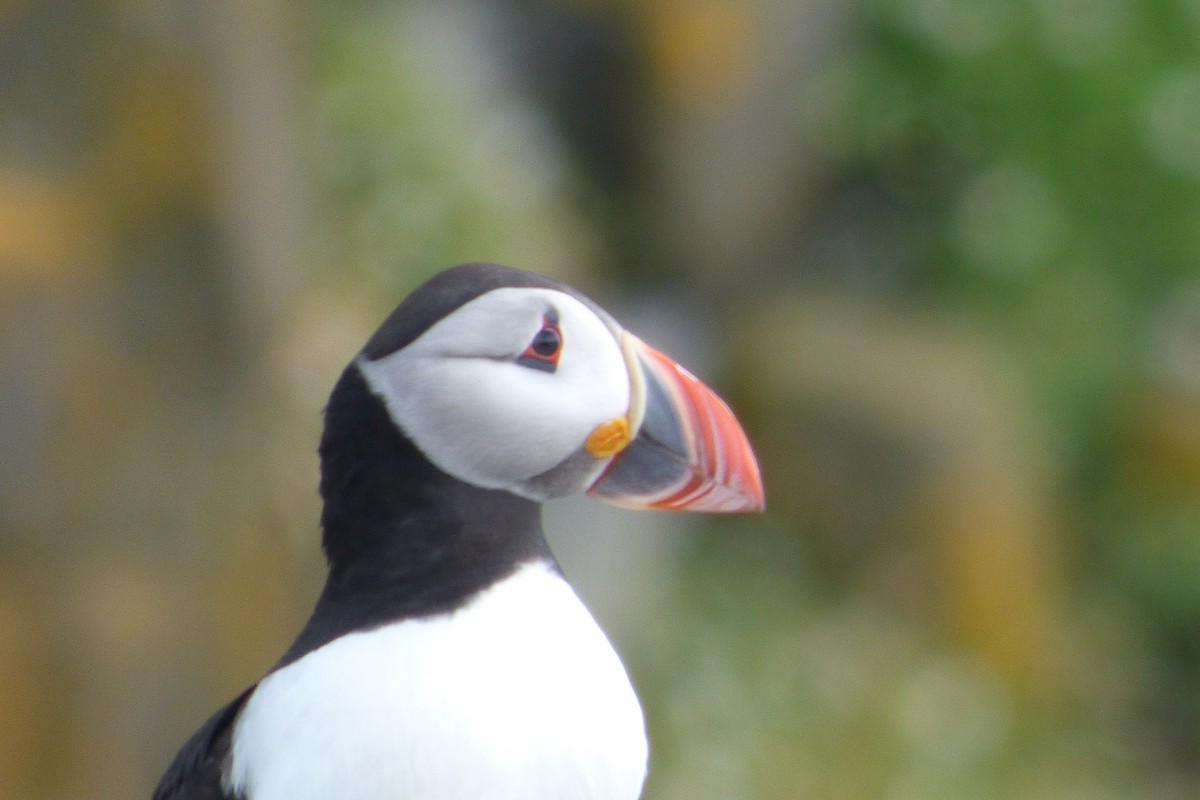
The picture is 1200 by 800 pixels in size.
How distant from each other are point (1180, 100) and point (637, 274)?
184 centimetres

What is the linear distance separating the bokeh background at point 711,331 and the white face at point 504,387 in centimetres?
132

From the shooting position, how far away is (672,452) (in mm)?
1277

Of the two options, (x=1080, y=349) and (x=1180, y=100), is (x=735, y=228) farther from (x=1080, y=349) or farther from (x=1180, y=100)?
(x=1180, y=100)

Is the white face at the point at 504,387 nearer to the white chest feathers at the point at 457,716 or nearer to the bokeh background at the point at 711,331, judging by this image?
the white chest feathers at the point at 457,716

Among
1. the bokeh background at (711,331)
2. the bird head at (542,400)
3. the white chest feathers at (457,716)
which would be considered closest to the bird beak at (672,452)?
the bird head at (542,400)

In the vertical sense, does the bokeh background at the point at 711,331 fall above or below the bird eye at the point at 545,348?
below

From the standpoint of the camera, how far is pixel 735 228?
478 centimetres

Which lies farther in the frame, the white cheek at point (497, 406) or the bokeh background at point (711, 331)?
the bokeh background at point (711, 331)

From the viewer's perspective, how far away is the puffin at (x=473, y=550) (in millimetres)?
1175

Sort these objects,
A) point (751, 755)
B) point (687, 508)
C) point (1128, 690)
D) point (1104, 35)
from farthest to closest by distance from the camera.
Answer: point (1104, 35) < point (1128, 690) < point (751, 755) < point (687, 508)

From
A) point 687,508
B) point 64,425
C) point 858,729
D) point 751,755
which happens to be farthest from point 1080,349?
point 687,508

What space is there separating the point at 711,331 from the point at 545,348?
349 cm

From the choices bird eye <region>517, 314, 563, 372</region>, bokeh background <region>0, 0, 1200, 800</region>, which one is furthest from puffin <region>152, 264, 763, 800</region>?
bokeh background <region>0, 0, 1200, 800</region>

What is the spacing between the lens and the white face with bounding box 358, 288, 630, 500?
3.96ft
